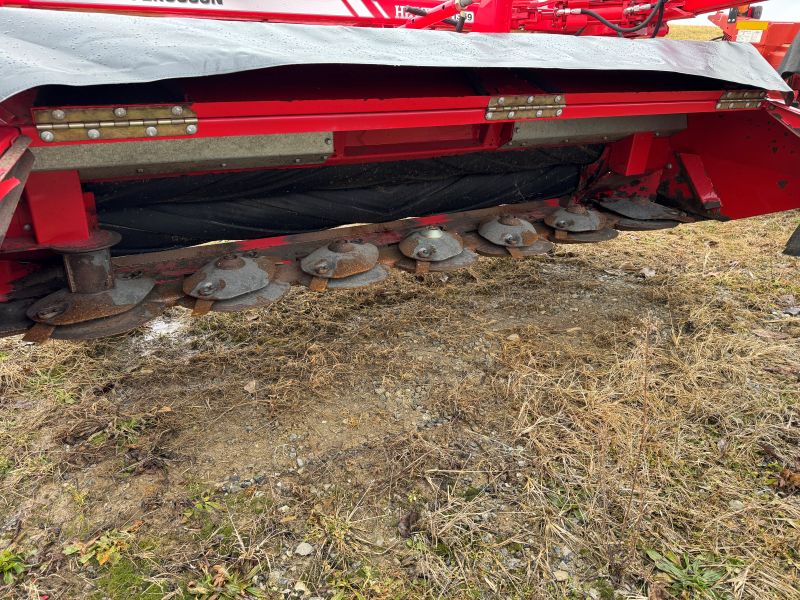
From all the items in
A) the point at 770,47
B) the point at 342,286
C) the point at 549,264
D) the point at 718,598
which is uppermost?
the point at 770,47

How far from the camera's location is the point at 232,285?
175 cm

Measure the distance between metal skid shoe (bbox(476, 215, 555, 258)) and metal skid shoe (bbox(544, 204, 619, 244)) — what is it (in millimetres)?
90

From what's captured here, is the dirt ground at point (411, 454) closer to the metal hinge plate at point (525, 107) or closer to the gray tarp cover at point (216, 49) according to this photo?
the metal hinge plate at point (525, 107)

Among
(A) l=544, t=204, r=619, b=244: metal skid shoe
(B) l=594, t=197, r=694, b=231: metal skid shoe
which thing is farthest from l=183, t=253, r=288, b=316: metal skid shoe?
(B) l=594, t=197, r=694, b=231: metal skid shoe

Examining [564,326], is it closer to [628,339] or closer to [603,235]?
Answer: [628,339]

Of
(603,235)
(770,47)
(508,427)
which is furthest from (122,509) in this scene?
(770,47)

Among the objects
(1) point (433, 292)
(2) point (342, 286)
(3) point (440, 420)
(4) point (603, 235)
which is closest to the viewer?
(2) point (342, 286)

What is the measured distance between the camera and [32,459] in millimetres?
1831

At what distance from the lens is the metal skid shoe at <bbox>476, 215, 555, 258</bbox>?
224 cm

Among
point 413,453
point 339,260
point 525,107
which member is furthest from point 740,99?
point 413,453

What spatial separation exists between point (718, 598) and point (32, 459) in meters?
2.08

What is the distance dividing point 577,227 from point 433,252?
725 mm

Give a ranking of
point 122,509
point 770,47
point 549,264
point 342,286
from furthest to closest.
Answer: point 770,47 < point 549,264 < point 342,286 < point 122,509

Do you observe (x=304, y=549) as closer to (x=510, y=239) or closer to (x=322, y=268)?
(x=322, y=268)
